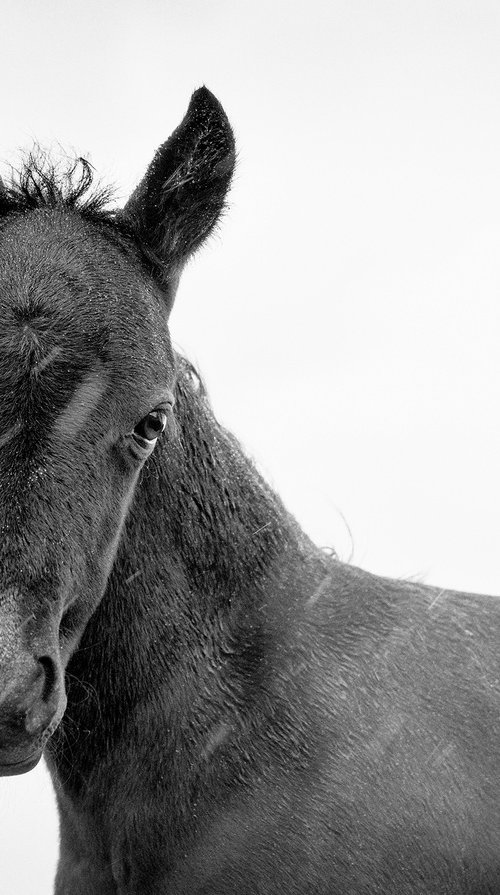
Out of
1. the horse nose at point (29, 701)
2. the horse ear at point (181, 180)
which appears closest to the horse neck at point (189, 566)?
the horse ear at point (181, 180)

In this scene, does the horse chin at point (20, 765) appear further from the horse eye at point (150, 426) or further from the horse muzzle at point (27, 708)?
the horse eye at point (150, 426)

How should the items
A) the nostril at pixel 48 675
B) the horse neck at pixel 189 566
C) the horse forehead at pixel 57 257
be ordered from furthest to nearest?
the horse neck at pixel 189 566, the horse forehead at pixel 57 257, the nostril at pixel 48 675

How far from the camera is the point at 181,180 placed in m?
4.29

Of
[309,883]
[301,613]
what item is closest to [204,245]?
[301,613]

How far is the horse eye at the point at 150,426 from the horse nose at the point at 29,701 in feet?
3.33

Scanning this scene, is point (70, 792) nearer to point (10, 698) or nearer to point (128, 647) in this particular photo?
point (128, 647)

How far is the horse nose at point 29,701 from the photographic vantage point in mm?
2971

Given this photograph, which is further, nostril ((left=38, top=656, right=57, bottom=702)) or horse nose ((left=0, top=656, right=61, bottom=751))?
nostril ((left=38, top=656, right=57, bottom=702))

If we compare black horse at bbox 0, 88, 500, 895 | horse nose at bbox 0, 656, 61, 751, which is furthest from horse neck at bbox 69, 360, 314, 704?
horse nose at bbox 0, 656, 61, 751

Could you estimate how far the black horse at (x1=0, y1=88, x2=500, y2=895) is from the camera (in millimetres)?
3447

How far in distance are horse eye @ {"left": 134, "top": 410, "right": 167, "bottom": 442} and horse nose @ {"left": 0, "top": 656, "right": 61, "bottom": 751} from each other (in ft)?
3.33

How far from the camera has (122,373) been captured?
11.8 ft

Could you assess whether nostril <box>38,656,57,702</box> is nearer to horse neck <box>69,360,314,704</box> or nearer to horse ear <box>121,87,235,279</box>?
horse neck <box>69,360,314,704</box>

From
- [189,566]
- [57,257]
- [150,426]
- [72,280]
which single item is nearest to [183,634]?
[189,566]
